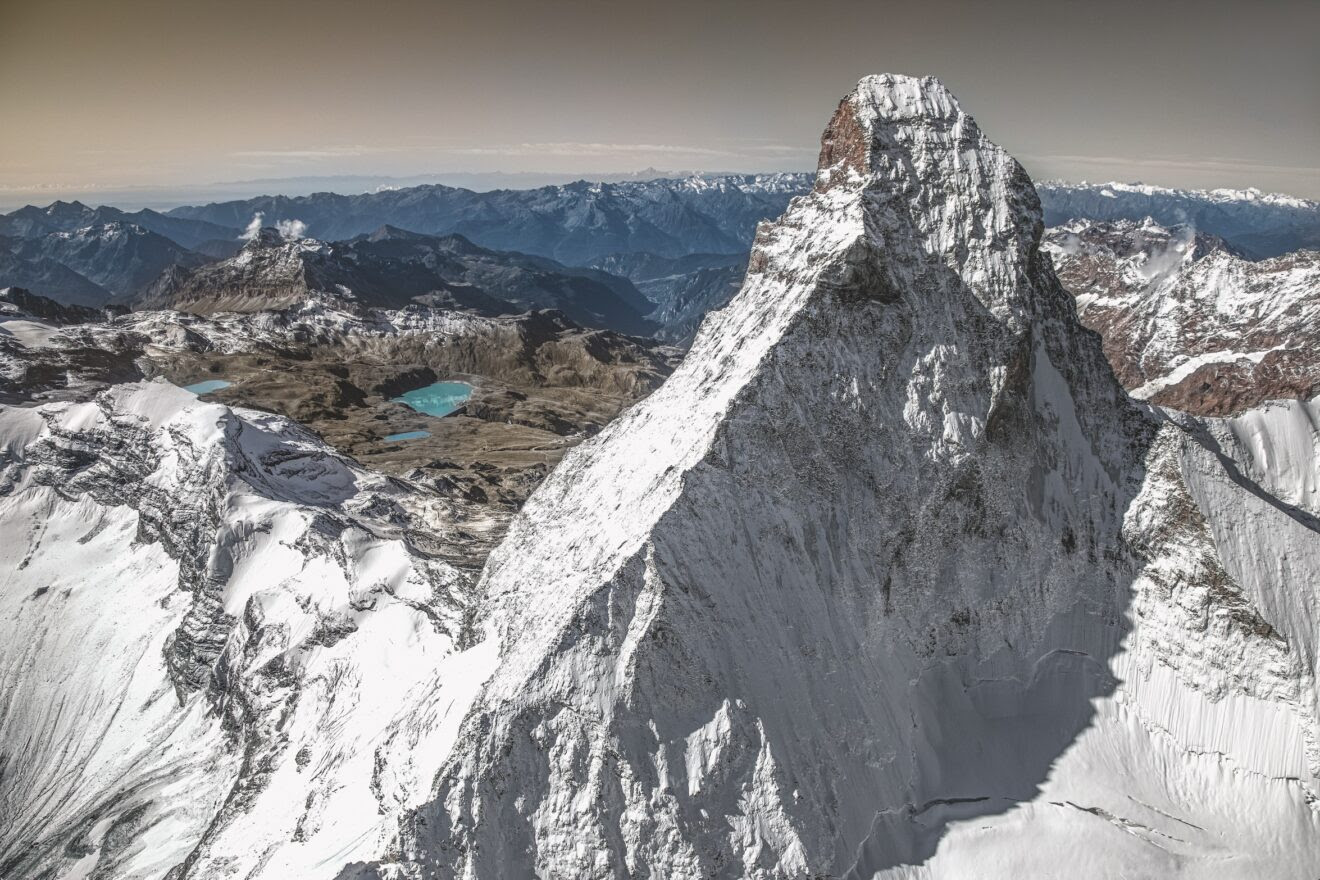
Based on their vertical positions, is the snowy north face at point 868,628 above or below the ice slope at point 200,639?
above

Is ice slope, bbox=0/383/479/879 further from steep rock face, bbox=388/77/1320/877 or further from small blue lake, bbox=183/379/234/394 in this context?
small blue lake, bbox=183/379/234/394

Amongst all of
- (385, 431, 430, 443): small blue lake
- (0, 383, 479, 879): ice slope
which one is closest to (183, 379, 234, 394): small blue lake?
(385, 431, 430, 443): small blue lake

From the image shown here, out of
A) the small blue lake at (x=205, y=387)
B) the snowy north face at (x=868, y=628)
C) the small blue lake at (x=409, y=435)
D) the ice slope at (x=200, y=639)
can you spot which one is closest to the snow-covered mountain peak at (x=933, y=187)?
the snowy north face at (x=868, y=628)

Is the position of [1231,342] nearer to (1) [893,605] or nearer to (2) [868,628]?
(1) [893,605]

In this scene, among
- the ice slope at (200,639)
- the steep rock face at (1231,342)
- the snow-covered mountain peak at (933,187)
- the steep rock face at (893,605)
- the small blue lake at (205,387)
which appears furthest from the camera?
the small blue lake at (205,387)

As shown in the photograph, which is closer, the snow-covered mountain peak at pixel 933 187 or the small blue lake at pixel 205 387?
the snow-covered mountain peak at pixel 933 187

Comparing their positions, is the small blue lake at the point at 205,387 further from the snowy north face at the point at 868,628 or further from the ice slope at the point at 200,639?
the snowy north face at the point at 868,628

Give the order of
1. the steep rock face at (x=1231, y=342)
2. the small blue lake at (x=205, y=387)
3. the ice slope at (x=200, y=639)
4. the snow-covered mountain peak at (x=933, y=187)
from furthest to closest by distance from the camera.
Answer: the small blue lake at (x=205, y=387) < the steep rock face at (x=1231, y=342) < the ice slope at (x=200, y=639) < the snow-covered mountain peak at (x=933, y=187)

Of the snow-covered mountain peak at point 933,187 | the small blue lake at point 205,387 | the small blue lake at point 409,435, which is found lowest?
the small blue lake at point 409,435
